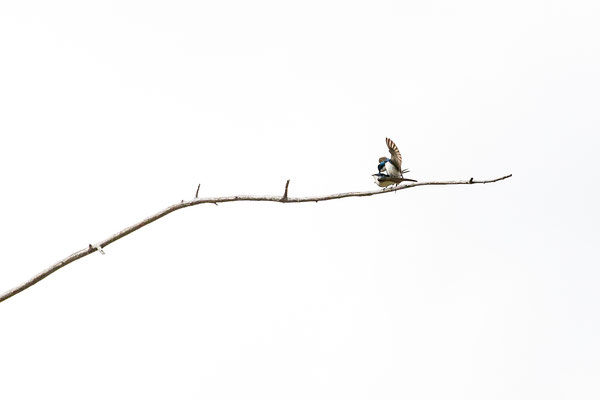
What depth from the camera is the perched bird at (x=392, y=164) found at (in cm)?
1006

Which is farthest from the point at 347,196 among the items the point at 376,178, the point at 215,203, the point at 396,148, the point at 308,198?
the point at 376,178

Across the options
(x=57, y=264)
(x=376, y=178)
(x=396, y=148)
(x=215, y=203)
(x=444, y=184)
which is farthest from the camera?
(x=376, y=178)

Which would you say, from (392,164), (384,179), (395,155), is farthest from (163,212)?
(384,179)

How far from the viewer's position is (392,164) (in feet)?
34.4

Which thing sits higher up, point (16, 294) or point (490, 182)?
point (490, 182)

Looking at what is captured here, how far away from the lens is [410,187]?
483 cm

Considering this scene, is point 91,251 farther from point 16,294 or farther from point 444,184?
point 444,184

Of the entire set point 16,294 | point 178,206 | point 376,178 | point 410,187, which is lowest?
point 16,294

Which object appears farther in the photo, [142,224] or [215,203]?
[215,203]

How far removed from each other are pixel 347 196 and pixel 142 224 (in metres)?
1.41

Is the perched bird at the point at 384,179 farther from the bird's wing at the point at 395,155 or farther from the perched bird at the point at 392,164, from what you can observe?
the bird's wing at the point at 395,155

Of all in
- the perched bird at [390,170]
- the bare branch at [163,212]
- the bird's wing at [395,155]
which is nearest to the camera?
the bare branch at [163,212]

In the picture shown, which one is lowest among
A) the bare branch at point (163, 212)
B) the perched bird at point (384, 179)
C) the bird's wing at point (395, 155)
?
the bare branch at point (163, 212)

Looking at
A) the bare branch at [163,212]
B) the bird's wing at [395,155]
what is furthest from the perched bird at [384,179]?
the bare branch at [163,212]
